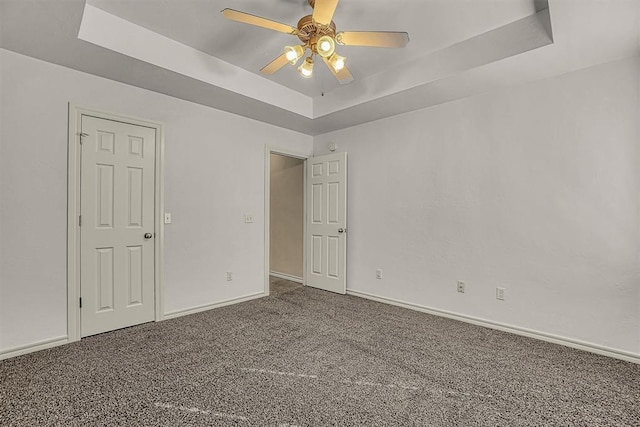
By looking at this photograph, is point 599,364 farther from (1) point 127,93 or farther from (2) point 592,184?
(1) point 127,93

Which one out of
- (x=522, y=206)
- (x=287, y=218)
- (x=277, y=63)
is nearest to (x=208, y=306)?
(x=287, y=218)

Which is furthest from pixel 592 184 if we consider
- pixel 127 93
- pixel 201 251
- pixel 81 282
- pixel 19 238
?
pixel 19 238

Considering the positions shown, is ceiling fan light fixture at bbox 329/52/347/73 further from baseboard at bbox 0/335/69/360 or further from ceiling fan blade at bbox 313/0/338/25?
baseboard at bbox 0/335/69/360

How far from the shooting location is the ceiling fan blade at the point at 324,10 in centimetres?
186

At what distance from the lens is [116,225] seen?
117 inches

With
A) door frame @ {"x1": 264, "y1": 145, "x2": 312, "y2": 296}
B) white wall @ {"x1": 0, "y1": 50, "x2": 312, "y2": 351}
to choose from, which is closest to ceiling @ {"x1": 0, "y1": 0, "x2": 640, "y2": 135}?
white wall @ {"x1": 0, "y1": 50, "x2": 312, "y2": 351}

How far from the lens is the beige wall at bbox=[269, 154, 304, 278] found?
529 centimetres

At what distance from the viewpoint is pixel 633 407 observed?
1.87 m

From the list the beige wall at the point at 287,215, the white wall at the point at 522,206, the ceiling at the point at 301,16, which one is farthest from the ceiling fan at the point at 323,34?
the beige wall at the point at 287,215

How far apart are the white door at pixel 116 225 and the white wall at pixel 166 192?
158 millimetres

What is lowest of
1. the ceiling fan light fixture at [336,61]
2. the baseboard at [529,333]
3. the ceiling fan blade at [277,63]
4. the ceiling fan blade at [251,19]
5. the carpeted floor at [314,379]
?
the carpeted floor at [314,379]

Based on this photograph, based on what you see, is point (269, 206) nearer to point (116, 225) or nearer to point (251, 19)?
point (116, 225)

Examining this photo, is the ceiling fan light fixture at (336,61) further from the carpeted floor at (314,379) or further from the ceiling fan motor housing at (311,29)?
the carpeted floor at (314,379)

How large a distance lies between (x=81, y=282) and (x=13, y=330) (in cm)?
53
